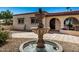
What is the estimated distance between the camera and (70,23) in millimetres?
2688

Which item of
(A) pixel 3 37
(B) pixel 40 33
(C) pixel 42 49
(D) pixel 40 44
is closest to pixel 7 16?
(A) pixel 3 37

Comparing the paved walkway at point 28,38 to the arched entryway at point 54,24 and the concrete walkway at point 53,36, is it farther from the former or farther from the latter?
the arched entryway at point 54,24

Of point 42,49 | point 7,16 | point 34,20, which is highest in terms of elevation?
point 7,16

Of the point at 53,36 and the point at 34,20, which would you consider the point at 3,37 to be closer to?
the point at 34,20

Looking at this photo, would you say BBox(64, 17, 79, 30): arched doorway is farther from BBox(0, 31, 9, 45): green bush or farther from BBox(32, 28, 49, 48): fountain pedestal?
BBox(0, 31, 9, 45): green bush

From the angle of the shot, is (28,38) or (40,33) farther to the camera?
(28,38)

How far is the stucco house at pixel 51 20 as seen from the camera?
2633 millimetres

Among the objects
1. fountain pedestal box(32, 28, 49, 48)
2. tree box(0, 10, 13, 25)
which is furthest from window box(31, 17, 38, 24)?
tree box(0, 10, 13, 25)

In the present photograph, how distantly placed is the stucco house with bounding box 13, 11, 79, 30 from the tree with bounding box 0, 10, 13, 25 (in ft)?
0.31

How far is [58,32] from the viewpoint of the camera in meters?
2.74

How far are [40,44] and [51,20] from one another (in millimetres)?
615

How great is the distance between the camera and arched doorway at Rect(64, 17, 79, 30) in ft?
8.67

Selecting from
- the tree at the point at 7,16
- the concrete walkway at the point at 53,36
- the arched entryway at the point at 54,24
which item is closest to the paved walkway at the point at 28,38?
the concrete walkway at the point at 53,36
